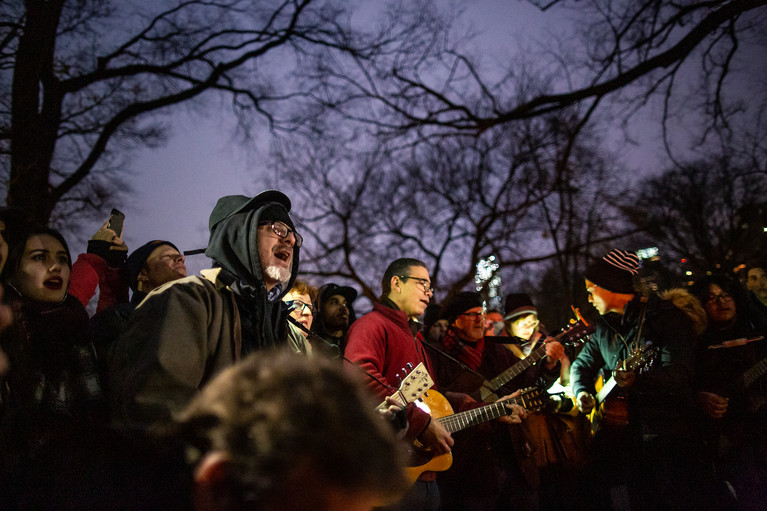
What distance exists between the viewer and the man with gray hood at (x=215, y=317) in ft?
6.73

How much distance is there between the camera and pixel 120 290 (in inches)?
170

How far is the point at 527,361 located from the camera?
538 cm

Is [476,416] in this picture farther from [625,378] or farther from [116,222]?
[116,222]

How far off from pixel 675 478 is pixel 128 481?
4.88 m

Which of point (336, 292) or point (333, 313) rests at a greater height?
point (336, 292)

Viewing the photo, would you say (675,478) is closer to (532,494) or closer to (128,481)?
(532,494)

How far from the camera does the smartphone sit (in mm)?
4469

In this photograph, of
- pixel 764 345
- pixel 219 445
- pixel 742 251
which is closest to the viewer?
pixel 219 445

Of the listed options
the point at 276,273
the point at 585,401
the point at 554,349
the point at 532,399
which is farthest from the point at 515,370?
the point at 276,273

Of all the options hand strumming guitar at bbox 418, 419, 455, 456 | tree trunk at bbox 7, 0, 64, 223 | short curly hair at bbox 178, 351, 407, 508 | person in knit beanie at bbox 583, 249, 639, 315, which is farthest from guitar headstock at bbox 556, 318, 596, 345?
tree trunk at bbox 7, 0, 64, 223

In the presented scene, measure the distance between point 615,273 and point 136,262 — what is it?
4.80 meters

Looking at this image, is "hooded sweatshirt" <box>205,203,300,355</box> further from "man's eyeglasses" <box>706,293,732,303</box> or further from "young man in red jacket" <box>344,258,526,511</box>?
"man's eyeglasses" <box>706,293,732,303</box>

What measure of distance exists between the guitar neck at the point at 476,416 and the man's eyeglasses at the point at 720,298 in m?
2.59

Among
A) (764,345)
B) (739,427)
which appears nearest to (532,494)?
(739,427)
